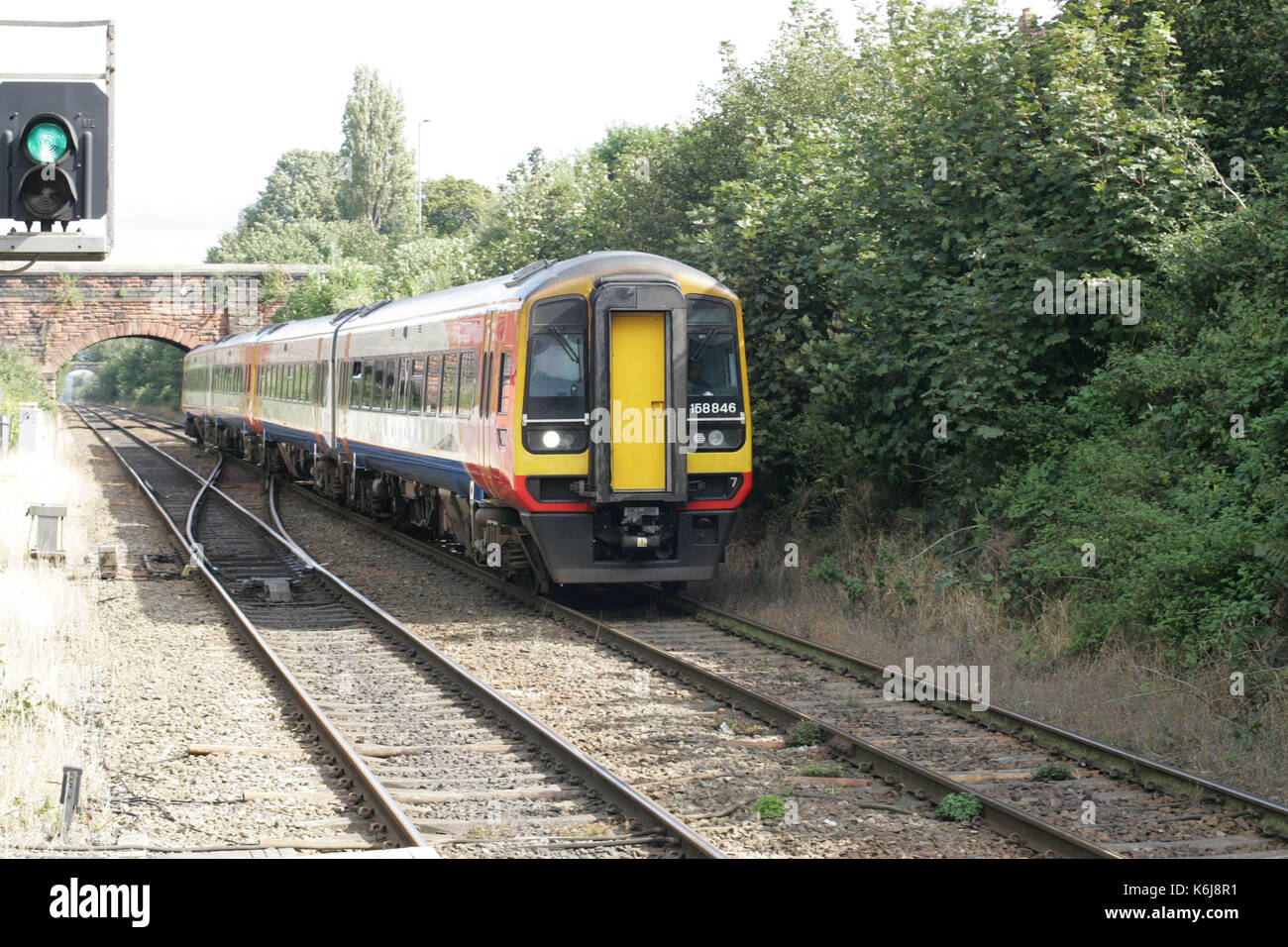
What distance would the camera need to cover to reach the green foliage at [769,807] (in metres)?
7.05

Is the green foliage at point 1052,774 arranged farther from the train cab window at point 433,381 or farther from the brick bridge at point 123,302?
the brick bridge at point 123,302

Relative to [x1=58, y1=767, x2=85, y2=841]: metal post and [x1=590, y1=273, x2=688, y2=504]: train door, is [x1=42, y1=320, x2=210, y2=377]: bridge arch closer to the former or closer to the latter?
[x1=590, y1=273, x2=688, y2=504]: train door

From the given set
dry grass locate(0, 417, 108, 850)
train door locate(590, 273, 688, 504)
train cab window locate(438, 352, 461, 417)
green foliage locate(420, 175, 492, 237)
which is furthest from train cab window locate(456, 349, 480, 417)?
green foliage locate(420, 175, 492, 237)

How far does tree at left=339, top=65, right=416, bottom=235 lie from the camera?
8294 centimetres

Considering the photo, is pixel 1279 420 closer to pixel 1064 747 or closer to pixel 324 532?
pixel 1064 747

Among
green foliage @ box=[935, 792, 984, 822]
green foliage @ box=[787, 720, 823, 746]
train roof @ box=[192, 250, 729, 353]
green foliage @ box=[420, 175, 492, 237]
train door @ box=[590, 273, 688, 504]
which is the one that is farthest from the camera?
green foliage @ box=[420, 175, 492, 237]

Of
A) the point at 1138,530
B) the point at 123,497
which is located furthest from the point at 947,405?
the point at 123,497

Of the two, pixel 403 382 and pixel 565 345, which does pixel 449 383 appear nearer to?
pixel 403 382

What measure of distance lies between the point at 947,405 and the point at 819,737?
5.11m

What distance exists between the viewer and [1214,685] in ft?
29.5

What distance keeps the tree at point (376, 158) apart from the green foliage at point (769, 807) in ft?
258

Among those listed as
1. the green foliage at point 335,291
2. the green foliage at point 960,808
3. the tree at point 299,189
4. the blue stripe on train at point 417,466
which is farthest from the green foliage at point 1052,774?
the tree at point 299,189

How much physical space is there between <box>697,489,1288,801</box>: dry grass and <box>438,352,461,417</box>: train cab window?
132 inches

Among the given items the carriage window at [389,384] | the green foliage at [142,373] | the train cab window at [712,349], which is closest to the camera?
the train cab window at [712,349]
